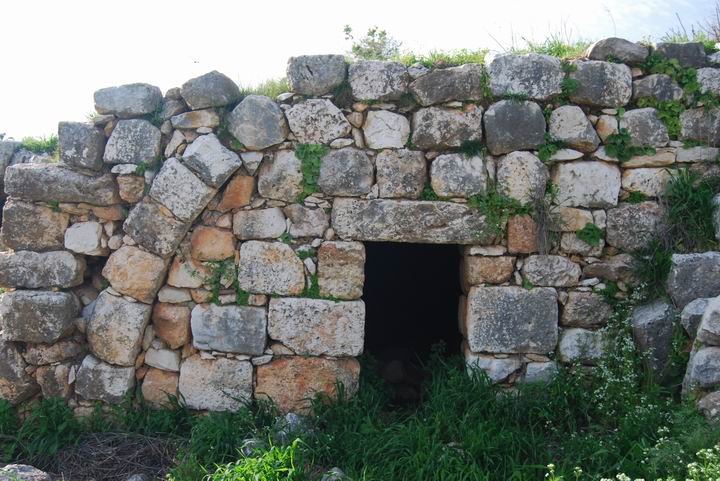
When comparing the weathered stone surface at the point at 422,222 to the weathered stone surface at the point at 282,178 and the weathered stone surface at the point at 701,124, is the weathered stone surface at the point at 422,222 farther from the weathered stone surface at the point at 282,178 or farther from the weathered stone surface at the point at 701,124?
the weathered stone surface at the point at 701,124

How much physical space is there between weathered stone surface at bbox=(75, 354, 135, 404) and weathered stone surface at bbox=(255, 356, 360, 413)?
0.98 m

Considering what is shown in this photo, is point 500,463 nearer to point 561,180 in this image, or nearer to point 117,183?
point 561,180

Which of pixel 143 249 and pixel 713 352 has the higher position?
pixel 143 249

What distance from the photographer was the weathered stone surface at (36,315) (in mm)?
4629

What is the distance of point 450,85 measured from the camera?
451 centimetres

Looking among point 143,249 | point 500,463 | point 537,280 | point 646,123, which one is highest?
point 646,123

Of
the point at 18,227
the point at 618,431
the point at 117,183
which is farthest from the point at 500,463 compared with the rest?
the point at 18,227

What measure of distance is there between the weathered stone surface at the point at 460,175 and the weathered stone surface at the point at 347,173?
19.3 inches

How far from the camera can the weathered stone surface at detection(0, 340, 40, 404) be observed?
4707 mm

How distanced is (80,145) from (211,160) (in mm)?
1012

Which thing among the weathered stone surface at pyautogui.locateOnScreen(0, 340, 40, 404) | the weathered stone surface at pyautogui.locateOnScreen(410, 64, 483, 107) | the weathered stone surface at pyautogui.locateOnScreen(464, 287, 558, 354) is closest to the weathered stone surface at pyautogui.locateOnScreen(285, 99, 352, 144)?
the weathered stone surface at pyautogui.locateOnScreen(410, 64, 483, 107)

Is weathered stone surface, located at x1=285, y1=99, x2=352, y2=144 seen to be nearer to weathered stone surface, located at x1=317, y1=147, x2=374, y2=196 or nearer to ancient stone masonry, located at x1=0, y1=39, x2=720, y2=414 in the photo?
ancient stone masonry, located at x1=0, y1=39, x2=720, y2=414

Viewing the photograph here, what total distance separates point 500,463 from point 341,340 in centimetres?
140

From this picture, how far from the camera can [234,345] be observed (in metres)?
4.67
